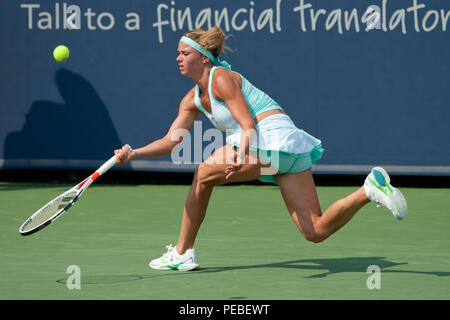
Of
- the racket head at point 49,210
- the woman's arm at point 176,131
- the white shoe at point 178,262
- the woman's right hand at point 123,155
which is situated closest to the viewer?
the racket head at point 49,210

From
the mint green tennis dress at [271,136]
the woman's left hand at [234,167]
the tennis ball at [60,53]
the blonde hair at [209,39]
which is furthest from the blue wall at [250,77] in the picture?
the woman's left hand at [234,167]

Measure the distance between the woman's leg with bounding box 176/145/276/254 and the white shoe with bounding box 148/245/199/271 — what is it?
0.03 m

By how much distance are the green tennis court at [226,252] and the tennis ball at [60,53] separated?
1674mm

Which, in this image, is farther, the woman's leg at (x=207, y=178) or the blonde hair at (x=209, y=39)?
the blonde hair at (x=209, y=39)

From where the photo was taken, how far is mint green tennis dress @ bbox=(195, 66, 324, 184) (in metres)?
5.12

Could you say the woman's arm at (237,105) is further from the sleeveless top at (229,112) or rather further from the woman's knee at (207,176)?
the woman's knee at (207,176)

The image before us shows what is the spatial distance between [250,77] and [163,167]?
4.67 ft

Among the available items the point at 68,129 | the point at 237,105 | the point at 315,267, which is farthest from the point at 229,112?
the point at 68,129

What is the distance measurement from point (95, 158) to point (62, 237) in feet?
12.0

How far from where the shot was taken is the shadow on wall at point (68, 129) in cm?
1019

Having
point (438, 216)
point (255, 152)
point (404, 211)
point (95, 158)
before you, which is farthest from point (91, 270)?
point (95, 158)

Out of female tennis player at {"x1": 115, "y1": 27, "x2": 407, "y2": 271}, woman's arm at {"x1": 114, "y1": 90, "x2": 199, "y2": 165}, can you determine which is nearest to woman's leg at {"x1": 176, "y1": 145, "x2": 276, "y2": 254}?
female tennis player at {"x1": 115, "y1": 27, "x2": 407, "y2": 271}

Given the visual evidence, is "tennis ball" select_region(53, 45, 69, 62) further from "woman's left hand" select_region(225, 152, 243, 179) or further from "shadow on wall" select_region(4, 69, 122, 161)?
"woman's left hand" select_region(225, 152, 243, 179)

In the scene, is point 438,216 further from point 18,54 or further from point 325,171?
point 18,54
